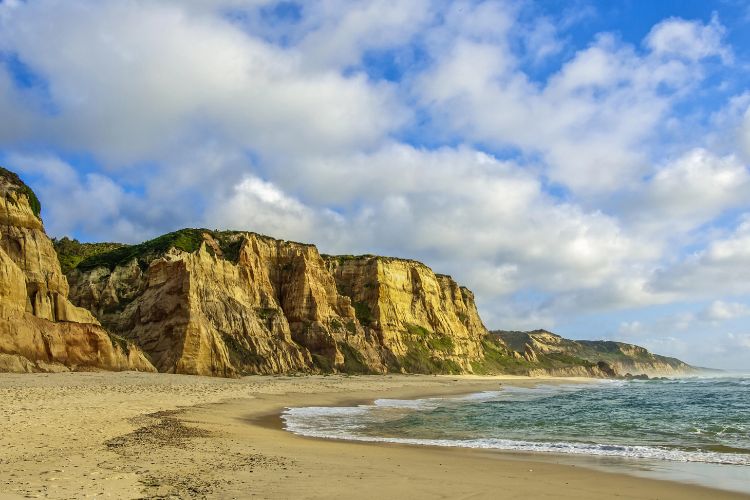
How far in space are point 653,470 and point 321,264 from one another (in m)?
71.2

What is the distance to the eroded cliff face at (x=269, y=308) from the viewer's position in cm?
4803

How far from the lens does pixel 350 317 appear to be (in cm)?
8019

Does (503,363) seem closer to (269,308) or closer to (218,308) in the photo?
(269,308)

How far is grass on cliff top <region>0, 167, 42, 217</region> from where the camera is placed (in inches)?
1551

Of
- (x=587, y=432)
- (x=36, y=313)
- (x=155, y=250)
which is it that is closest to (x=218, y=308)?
(x=155, y=250)

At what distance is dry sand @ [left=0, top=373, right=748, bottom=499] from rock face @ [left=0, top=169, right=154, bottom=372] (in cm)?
1395

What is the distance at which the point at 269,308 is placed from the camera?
67688 millimetres

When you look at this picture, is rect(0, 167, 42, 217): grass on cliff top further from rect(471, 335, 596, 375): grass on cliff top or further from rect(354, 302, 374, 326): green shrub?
rect(471, 335, 596, 375): grass on cliff top

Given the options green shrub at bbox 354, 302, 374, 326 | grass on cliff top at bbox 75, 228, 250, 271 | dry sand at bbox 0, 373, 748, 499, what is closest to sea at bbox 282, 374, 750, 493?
dry sand at bbox 0, 373, 748, 499

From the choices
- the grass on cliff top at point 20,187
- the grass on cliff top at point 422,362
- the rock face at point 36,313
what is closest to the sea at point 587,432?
the rock face at point 36,313

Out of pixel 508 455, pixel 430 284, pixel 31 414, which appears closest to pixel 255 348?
pixel 31 414

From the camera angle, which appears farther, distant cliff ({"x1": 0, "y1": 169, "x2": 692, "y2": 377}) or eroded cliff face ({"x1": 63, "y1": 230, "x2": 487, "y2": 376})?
eroded cliff face ({"x1": 63, "y1": 230, "x2": 487, "y2": 376})

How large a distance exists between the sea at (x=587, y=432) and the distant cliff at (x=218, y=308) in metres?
19.1

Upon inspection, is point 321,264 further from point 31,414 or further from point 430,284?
point 31,414
